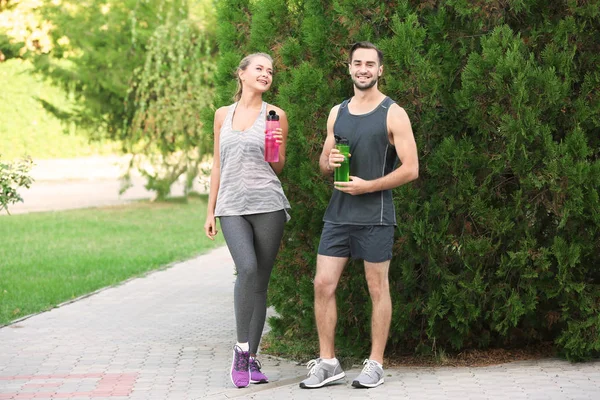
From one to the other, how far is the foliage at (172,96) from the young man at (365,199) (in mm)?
18003

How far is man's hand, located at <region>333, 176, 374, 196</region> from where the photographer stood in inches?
241

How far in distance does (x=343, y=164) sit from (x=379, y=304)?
862mm

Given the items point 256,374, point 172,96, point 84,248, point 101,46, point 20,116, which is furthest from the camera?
point 20,116

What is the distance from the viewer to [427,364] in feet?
23.5

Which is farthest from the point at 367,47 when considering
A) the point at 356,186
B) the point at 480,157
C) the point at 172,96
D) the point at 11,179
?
the point at 172,96

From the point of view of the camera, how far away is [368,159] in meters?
6.23

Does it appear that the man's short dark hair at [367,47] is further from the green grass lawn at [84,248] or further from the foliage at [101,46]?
the foliage at [101,46]

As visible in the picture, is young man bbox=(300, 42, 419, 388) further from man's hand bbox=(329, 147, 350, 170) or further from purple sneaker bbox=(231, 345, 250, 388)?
purple sneaker bbox=(231, 345, 250, 388)

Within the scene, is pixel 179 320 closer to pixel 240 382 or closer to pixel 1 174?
pixel 1 174

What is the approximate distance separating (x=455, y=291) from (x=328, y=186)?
1026mm

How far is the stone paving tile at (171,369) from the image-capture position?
625 centimetres

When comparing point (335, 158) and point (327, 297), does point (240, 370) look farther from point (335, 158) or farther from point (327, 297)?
point (335, 158)

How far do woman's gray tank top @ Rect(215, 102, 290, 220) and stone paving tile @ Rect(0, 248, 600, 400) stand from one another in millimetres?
1059

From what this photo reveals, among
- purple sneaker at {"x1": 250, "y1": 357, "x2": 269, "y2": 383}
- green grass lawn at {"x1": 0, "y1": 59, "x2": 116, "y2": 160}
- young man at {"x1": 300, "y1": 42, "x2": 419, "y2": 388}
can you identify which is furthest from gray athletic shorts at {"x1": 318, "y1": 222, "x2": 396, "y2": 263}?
green grass lawn at {"x1": 0, "y1": 59, "x2": 116, "y2": 160}
